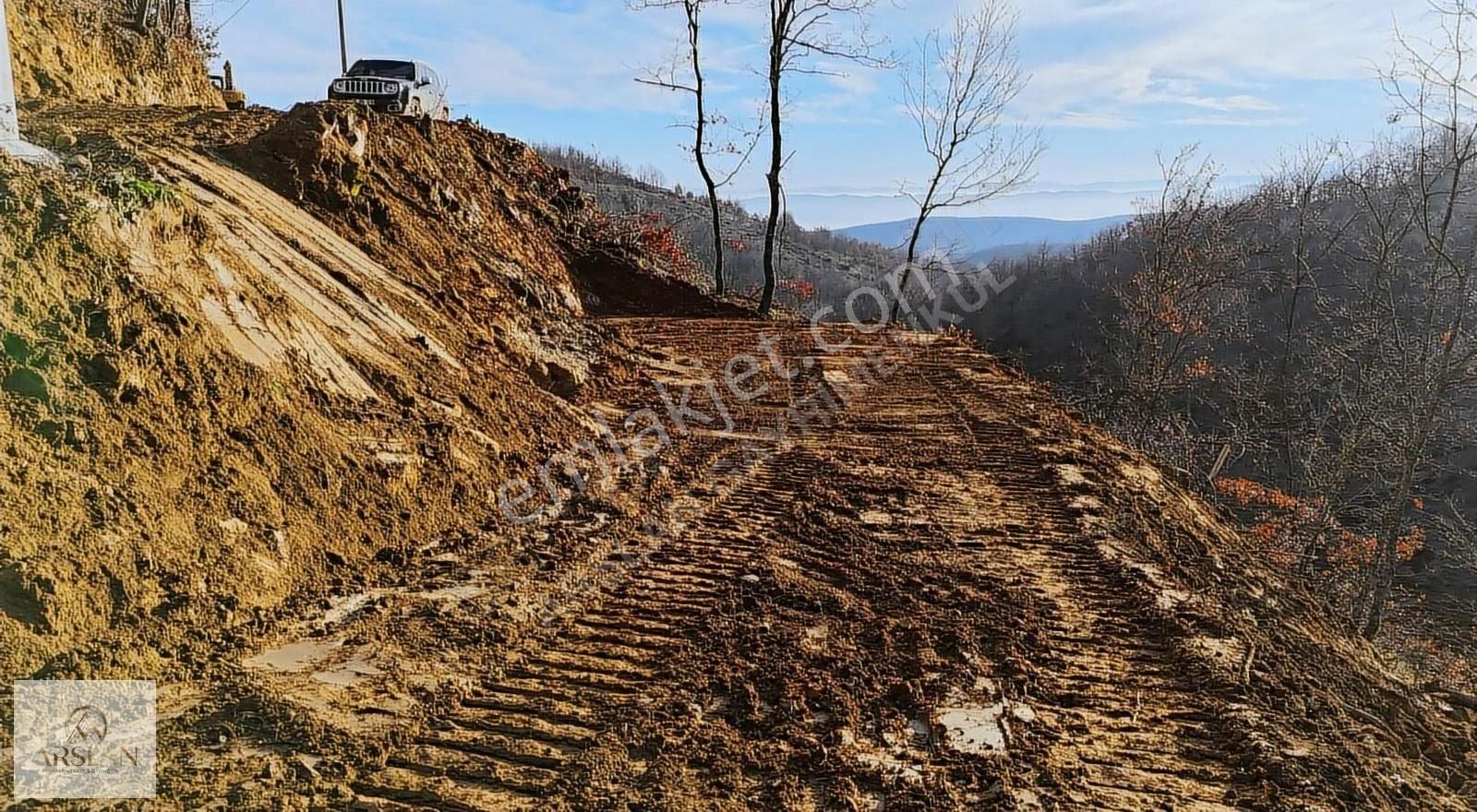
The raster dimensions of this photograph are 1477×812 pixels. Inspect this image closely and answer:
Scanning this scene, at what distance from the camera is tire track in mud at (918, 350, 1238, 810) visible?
3.22 m

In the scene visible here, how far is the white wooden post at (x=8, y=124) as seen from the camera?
3.90 meters

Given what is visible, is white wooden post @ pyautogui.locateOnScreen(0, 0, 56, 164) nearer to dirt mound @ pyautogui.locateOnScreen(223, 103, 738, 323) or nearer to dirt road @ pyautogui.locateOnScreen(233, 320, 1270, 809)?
dirt mound @ pyautogui.locateOnScreen(223, 103, 738, 323)

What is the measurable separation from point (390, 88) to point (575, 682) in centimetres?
1376

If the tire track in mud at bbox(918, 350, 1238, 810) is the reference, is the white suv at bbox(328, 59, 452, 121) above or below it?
above

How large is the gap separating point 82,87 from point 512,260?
529cm

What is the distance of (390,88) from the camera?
1384 cm

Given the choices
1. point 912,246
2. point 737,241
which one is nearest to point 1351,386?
point 912,246

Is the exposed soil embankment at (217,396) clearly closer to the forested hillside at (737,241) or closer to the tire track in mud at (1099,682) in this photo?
the tire track in mud at (1099,682)

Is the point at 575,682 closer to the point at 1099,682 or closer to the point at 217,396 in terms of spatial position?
the point at 217,396

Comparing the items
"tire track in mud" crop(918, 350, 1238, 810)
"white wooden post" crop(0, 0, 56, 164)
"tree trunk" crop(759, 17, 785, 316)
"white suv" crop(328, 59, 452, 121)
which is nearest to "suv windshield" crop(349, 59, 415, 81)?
"white suv" crop(328, 59, 452, 121)

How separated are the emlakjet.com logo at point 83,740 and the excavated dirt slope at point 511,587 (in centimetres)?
8

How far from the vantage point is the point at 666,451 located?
7145 millimetres

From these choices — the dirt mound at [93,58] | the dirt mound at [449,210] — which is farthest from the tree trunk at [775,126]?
the dirt mound at [93,58]

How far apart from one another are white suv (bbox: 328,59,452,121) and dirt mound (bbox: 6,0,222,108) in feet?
7.48
